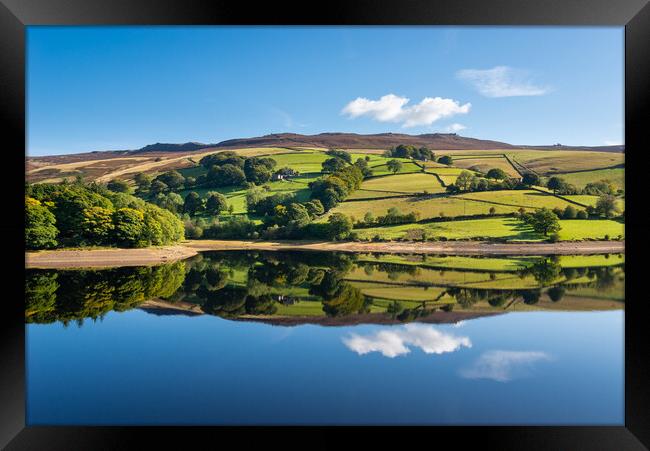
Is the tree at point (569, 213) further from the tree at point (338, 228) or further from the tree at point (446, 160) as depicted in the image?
the tree at point (338, 228)

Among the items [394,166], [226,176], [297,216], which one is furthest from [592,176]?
[226,176]

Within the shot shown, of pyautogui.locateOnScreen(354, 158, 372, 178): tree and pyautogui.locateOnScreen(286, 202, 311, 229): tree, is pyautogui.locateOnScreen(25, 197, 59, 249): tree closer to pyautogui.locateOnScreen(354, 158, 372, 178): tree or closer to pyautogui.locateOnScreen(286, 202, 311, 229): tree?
pyautogui.locateOnScreen(286, 202, 311, 229): tree

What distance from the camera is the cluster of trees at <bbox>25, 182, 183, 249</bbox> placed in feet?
74.6

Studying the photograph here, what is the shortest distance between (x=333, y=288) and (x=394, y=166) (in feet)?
94.6

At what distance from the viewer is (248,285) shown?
58.3ft

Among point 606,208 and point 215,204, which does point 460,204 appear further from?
point 215,204

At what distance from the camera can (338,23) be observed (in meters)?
4.86

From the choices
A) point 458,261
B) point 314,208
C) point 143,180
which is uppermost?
point 143,180

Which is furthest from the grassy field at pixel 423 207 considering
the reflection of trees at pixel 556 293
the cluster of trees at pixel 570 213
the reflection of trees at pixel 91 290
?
the reflection of trees at pixel 91 290

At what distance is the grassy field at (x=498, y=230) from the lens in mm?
28656

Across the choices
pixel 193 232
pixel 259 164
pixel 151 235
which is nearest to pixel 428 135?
pixel 259 164

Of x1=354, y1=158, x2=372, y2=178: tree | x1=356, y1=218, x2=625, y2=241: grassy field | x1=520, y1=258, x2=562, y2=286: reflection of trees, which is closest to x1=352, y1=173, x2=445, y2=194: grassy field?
x1=354, y1=158, x2=372, y2=178: tree

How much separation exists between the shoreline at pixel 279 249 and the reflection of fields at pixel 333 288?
2084mm
